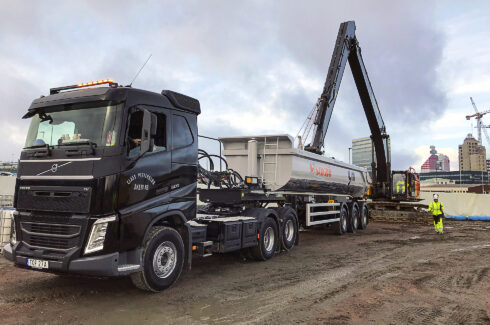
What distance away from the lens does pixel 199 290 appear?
593 cm

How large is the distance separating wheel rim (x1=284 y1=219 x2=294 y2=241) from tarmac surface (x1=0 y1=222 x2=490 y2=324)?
3.45 ft

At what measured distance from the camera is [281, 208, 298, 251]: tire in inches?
381

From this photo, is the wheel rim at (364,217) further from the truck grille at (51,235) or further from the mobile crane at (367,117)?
the truck grille at (51,235)

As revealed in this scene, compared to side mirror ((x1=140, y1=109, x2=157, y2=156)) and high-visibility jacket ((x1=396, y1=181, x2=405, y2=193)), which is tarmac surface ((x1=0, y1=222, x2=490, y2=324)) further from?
high-visibility jacket ((x1=396, y1=181, x2=405, y2=193))

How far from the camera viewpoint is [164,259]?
5824 mm

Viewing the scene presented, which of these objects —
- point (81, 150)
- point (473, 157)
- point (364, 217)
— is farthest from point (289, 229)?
point (473, 157)

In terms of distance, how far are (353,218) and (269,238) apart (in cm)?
730

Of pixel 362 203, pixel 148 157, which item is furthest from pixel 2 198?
pixel 362 203

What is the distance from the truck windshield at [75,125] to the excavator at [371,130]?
927cm

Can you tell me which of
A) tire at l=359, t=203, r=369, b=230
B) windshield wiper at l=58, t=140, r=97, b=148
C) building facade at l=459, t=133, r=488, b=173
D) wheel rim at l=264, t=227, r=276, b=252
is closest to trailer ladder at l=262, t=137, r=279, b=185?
wheel rim at l=264, t=227, r=276, b=252

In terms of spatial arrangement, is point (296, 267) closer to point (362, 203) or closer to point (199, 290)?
point (199, 290)

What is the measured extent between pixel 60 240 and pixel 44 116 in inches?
79.5

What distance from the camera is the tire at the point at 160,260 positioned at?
542 centimetres

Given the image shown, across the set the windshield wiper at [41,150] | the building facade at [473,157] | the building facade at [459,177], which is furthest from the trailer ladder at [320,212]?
the building facade at [473,157]
